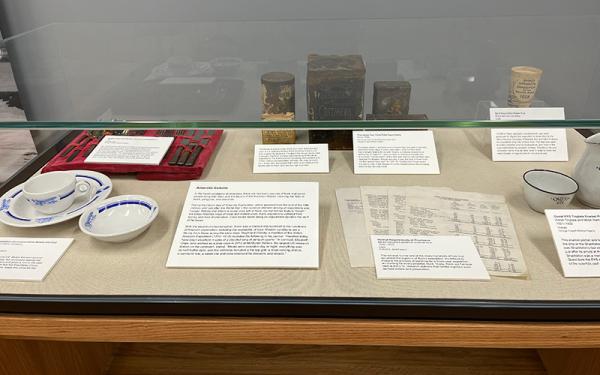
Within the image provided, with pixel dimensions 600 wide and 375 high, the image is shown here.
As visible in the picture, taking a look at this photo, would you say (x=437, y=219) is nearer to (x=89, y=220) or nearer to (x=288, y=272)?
(x=288, y=272)

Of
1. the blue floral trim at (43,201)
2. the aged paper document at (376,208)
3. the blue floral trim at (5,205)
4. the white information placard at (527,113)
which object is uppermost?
the white information placard at (527,113)

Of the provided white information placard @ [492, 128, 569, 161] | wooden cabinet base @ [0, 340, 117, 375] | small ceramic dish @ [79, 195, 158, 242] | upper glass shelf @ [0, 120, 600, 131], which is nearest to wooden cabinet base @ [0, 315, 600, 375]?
wooden cabinet base @ [0, 340, 117, 375]

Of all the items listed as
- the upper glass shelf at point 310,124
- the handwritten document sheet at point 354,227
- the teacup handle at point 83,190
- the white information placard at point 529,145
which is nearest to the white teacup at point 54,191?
the teacup handle at point 83,190

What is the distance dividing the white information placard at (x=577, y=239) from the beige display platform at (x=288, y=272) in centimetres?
1

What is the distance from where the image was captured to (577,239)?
0.63 m

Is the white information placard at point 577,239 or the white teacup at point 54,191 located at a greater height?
the white teacup at point 54,191

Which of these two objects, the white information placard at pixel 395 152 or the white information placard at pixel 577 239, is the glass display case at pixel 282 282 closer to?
the white information placard at pixel 577 239

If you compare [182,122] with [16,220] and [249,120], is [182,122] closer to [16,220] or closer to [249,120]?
[249,120]

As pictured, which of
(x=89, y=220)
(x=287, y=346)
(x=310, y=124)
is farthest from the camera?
(x=287, y=346)

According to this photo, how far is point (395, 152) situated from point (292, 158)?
0.19 meters

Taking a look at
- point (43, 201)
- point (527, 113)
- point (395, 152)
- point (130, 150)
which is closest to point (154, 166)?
point (130, 150)

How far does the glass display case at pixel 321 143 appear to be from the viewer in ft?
1.90

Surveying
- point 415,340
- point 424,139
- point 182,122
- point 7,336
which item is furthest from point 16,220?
point 424,139

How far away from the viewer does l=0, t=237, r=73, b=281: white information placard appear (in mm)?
610
